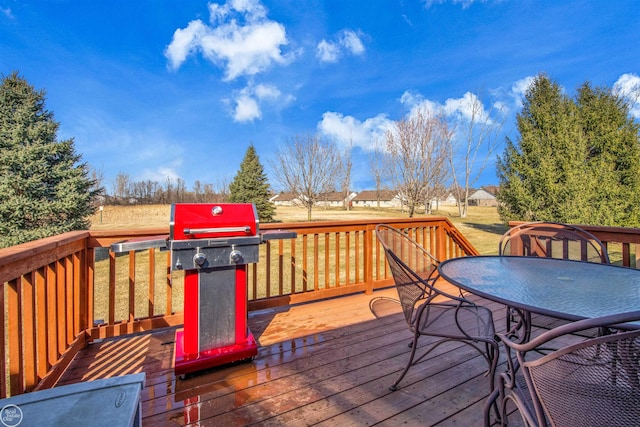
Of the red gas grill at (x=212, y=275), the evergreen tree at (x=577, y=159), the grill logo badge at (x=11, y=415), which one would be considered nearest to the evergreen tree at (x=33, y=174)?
the red gas grill at (x=212, y=275)

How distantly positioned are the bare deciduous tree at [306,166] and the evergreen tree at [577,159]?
8.72 meters

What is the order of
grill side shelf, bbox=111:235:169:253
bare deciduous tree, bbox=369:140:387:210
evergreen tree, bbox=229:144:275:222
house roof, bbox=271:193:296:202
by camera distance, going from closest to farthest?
1. grill side shelf, bbox=111:235:169:253
2. bare deciduous tree, bbox=369:140:387:210
3. house roof, bbox=271:193:296:202
4. evergreen tree, bbox=229:144:275:222

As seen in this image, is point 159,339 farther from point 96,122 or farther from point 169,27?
point 96,122

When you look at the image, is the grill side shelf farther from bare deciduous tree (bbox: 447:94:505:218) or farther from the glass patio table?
bare deciduous tree (bbox: 447:94:505:218)

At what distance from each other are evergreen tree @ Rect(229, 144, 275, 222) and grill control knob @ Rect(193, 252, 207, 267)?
1757cm

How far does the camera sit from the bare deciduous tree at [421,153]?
1252cm

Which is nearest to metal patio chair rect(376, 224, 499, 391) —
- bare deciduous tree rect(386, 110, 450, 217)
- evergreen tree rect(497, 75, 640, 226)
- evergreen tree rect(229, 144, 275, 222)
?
evergreen tree rect(497, 75, 640, 226)

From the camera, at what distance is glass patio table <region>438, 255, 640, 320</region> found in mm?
1253

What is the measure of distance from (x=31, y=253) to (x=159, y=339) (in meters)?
1.35

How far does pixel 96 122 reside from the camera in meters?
13.1

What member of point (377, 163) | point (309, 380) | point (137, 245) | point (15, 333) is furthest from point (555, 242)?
point (377, 163)

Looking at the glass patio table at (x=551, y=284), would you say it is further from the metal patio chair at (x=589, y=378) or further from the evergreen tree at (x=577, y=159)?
the evergreen tree at (x=577, y=159)

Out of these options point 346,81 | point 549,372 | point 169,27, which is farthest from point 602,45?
point 169,27

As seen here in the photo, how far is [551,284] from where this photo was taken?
5.24 ft
